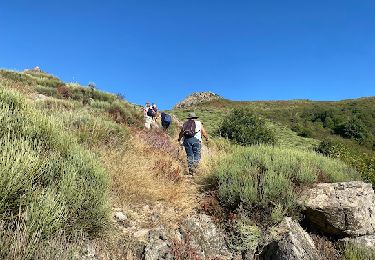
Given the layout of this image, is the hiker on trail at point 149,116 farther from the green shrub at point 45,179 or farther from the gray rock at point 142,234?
the gray rock at point 142,234

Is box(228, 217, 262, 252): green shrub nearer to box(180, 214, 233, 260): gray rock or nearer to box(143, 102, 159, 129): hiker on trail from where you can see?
box(180, 214, 233, 260): gray rock

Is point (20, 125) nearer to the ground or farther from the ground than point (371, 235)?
farther from the ground

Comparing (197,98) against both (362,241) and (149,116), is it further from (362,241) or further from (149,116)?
(362,241)

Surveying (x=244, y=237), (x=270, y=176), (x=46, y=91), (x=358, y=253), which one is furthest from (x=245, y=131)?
(x=358, y=253)

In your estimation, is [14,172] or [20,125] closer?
[14,172]

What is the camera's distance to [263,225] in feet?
24.3

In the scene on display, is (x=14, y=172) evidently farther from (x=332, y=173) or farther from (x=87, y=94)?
(x=87, y=94)

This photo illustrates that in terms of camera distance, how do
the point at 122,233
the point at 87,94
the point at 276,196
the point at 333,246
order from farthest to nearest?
the point at 87,94
the point at 276,196
the point at 333,246
the point at 122,233

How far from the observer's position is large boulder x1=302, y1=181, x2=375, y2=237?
7504mm

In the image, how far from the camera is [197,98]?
76.3 metres

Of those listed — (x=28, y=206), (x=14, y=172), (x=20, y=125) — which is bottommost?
(x=28, y=206)

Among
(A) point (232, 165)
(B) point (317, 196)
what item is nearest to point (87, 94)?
(A) point (232, 165)

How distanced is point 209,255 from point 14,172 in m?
3.35

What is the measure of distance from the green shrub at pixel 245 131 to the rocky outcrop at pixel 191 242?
514 inches
